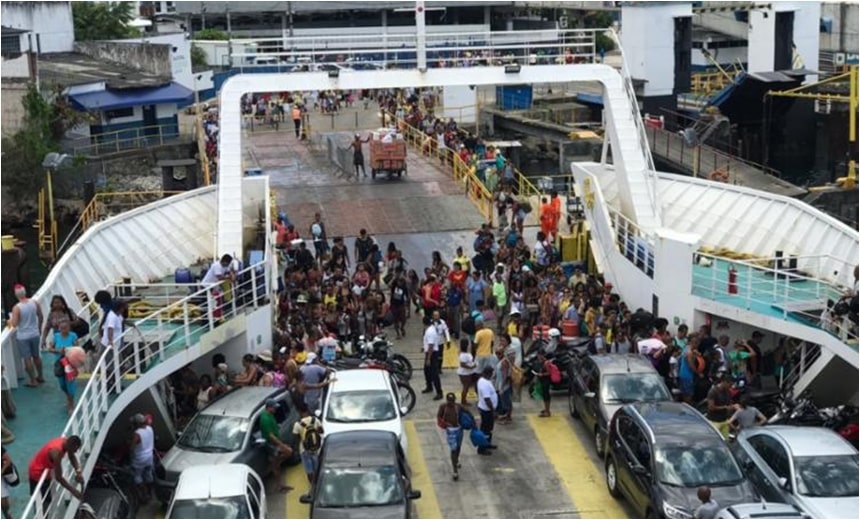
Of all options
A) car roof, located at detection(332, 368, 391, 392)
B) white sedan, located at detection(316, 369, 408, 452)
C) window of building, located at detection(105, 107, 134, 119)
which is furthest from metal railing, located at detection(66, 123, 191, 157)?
white sedan, located at detection(316, 369, 408, 452)

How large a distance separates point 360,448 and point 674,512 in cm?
380

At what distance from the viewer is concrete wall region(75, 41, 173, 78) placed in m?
58.6

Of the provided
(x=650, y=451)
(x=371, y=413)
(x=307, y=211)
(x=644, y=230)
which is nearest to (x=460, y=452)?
(x=371, y=413)

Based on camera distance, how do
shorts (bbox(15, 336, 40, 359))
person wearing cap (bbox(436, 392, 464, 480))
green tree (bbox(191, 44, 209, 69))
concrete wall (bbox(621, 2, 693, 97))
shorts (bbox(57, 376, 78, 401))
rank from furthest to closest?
green tree (bbox(191, 44, 209, 69))
concrete wall (bbox(621, 2, 693, 97))
shorts (bbox(15, 336, 40, 359))
person wearing cap (bbox(436, 392, 464, 480))
shorts (bbox(57, 376, 78, 401))

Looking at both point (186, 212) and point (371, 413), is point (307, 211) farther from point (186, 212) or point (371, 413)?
point (371, 413)

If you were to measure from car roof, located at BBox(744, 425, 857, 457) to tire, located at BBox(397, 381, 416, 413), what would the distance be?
571 cm

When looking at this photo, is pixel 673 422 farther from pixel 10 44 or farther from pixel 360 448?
pixel 10 44

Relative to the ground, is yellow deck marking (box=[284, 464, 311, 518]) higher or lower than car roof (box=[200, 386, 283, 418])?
lower

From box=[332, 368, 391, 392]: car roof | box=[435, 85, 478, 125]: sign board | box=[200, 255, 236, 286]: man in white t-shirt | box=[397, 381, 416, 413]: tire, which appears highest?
box=[435, 85, 478, 125]: sign board

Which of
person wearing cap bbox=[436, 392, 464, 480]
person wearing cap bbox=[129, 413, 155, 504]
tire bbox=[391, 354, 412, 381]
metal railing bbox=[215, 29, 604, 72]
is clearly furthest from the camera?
metal railing bbox=[215, 29, 604, 72]

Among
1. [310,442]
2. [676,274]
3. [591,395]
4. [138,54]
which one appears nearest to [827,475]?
[591,395]

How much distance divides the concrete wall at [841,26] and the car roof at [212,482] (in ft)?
201

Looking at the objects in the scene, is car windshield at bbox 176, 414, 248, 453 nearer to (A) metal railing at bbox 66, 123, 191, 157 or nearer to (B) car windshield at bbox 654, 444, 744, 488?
(B) car windshield at bbox 654, 444, 744, 488

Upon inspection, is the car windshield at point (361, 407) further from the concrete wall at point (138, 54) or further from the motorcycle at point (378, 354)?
the concrete wall at point (138, 54)
